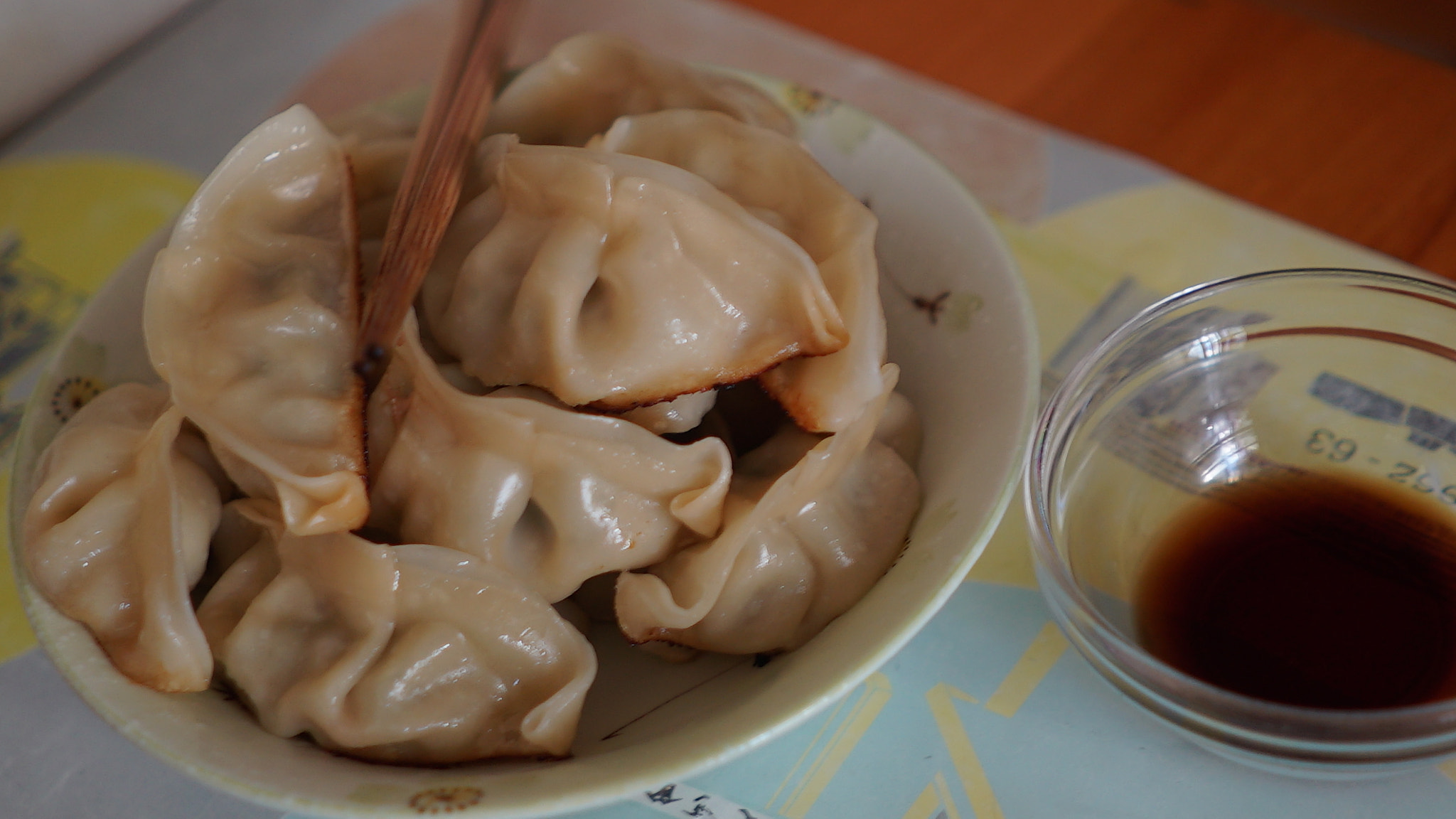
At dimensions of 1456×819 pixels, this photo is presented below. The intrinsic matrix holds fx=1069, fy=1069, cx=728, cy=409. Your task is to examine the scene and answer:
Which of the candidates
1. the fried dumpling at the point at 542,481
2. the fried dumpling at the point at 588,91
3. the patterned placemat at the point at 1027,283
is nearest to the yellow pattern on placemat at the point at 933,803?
the patterned placemat at the point at 1027,283

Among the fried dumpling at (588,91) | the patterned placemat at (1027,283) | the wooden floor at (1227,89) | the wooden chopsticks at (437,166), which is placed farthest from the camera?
the wooden floor at (1227,89)

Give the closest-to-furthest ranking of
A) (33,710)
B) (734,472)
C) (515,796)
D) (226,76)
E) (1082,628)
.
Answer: (515,796) → (1082,628) → (734,472) → (33,710) → (226,76)

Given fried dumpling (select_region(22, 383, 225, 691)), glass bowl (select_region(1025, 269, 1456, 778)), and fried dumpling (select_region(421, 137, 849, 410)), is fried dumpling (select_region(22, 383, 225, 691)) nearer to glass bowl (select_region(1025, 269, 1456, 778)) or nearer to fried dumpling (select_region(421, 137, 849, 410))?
fried dumpling (select_region(421, 137, 849, 410))

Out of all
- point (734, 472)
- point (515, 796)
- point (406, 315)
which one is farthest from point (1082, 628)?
point (406, 315)

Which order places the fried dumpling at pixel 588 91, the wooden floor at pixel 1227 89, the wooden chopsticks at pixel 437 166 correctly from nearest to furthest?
the wooden chopsticks at pixel 437 166
the fried dumpling at pixel 588 91
the wooden floor at pixel 1227 89

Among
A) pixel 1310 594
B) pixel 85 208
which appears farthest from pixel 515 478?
pixel 85 208

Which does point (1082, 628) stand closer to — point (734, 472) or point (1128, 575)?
point (1128, 575)

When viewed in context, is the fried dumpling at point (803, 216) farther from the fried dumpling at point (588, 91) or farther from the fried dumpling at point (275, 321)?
the fried dumpling at point (275, 321)
